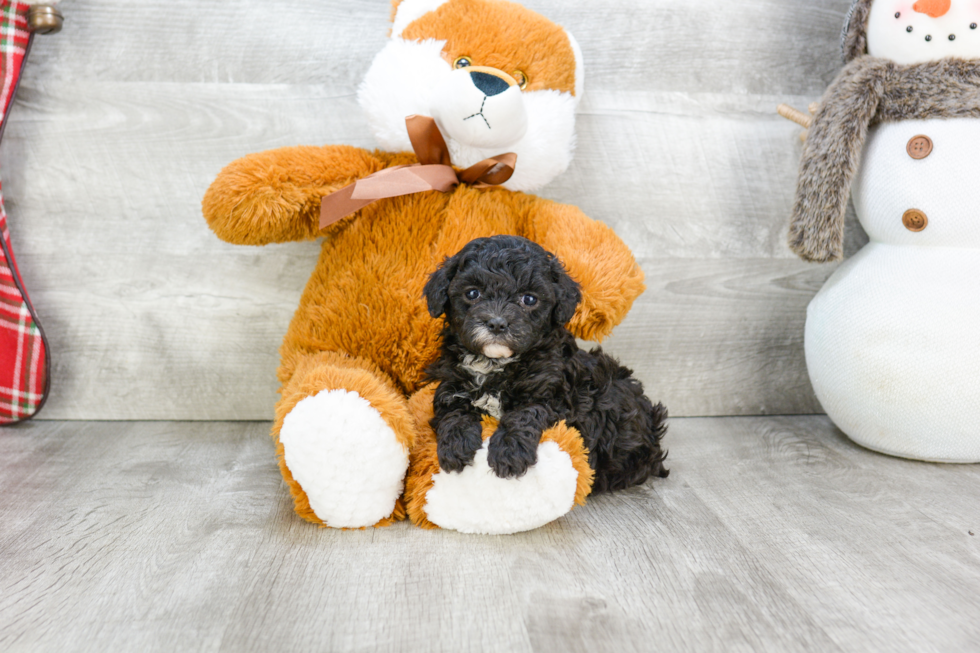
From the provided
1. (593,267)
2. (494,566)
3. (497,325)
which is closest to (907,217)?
(593,267)

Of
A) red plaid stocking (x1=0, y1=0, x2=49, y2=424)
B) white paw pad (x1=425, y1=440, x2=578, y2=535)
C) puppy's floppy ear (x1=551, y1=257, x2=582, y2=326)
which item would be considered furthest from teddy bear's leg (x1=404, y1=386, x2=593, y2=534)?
red plaid stocking (x1=0, y1=0, x2=49, y2=424)

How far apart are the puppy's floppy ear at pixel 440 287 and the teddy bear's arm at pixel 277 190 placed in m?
0.38

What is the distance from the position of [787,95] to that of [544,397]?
1.13m

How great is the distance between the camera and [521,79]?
4.35 ft

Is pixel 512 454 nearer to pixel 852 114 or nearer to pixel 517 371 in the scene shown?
pixel 517 371

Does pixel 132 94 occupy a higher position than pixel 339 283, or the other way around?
pixel 132 94

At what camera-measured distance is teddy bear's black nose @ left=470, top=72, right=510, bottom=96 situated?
122 cm

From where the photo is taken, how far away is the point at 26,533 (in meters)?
1.10

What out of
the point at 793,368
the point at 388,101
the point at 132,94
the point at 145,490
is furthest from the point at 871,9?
the point at 145,490

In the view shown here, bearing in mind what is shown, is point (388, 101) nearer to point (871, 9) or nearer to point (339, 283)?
point (339, 283)

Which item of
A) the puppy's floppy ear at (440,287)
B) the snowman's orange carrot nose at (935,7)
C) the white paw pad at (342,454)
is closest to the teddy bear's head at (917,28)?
the snowman's orange carrot nose at (935,7)

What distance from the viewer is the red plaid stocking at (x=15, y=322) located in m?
1.45

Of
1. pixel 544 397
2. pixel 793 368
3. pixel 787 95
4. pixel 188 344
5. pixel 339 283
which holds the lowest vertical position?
pixel 793 368

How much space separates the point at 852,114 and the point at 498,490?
1.07 metres
